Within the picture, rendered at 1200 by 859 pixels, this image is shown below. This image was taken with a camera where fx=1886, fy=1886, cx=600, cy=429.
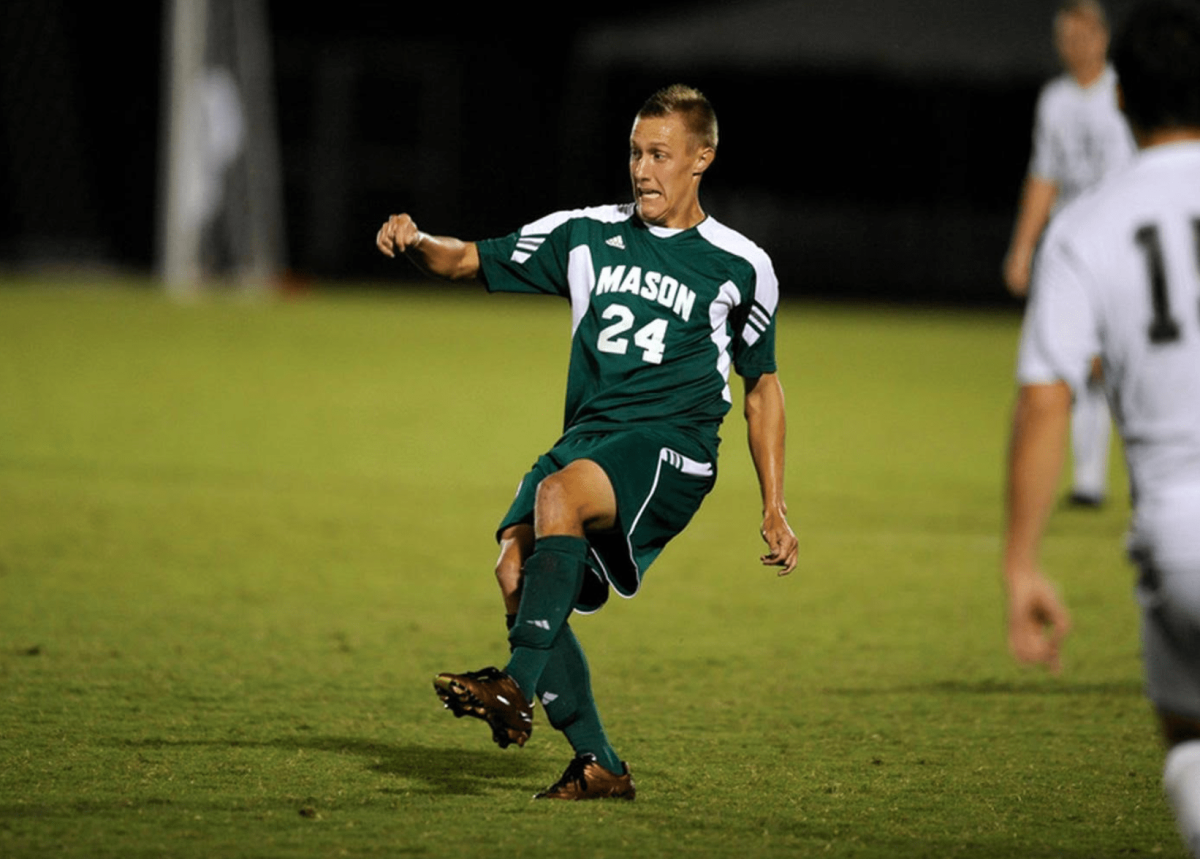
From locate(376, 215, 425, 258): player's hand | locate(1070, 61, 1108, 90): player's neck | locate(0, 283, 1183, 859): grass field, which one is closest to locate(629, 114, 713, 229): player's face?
locate(376, 215, 425, 258): player's hand

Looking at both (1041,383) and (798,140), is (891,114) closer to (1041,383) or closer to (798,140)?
(798,140)

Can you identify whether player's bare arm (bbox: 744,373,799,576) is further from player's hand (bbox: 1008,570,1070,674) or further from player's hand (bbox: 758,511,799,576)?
player's hand (bbox: 1008,570,1070,674)

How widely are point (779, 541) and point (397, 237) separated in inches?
44.9

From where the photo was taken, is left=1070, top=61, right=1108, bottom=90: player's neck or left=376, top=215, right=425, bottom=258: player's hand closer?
left=376, top=215, right=425, bottom=258: player's hand

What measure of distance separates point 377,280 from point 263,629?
1022 inches

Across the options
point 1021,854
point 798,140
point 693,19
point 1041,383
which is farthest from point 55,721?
point 798,140

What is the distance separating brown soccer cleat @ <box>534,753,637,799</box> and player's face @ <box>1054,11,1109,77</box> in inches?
242

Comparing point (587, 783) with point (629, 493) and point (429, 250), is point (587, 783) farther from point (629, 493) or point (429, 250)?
point (429, 250)

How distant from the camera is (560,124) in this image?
1355 inches

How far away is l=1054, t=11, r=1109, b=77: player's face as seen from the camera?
9.40m

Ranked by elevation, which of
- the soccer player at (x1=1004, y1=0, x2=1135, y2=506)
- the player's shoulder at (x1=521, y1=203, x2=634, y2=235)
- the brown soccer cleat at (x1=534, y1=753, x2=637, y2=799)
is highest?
the soccer player at (x1=1004, y1=0, x2=1135, y2=506)

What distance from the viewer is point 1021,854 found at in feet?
13.2

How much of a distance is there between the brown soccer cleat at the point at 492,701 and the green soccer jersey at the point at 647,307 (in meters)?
0.74

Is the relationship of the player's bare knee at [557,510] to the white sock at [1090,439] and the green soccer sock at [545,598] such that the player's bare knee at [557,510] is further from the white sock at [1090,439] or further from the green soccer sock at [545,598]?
the white sock at [1090,439]
